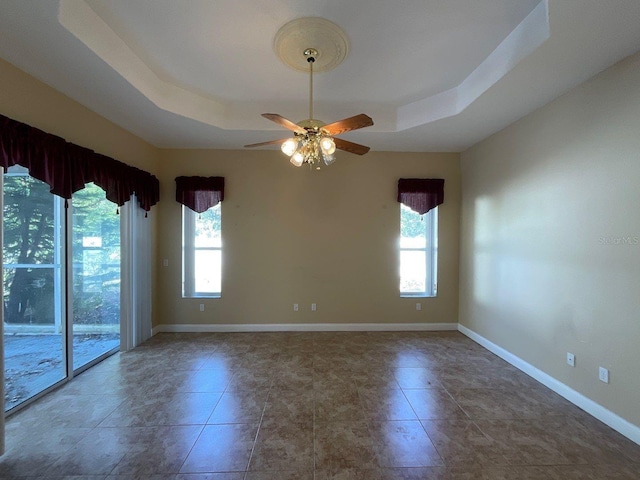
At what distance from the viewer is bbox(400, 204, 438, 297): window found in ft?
14.9

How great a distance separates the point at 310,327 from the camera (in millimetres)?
4406

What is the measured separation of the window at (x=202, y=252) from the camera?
4414mm

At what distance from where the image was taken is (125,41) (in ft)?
7.55

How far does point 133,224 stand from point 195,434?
2830 millimetres

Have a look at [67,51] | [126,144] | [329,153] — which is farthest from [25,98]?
[329,153]

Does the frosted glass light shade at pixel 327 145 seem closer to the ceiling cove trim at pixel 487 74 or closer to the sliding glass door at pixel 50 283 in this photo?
the ceiling cove trim at pixel 487 74

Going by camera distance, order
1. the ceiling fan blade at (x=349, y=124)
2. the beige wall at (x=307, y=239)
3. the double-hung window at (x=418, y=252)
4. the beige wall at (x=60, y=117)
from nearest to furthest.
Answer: the ceiling fan blade at (x=349, y=124)
the beige wall at (x=60, y=117)
the beige wall at (x=307, y=239)
the double-hung window at (x=418, y=252)

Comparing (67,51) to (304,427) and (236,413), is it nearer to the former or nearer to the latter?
(236,413)

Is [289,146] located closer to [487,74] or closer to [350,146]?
[350,146]

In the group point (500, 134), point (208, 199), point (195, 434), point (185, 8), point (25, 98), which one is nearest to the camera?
point (185, 8)

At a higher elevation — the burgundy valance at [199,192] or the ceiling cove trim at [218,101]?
the ceiling cove trim at [218,101]

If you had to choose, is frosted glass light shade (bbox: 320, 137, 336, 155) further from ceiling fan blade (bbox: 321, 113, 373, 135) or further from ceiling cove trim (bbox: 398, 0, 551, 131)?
ceiling cove trim (bbox: 398, 0, 551, 131)


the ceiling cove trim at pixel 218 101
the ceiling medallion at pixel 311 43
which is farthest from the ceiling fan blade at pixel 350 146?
the ceiling cove trim at pixel 218 101

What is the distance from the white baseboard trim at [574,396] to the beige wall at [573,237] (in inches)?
2.0
